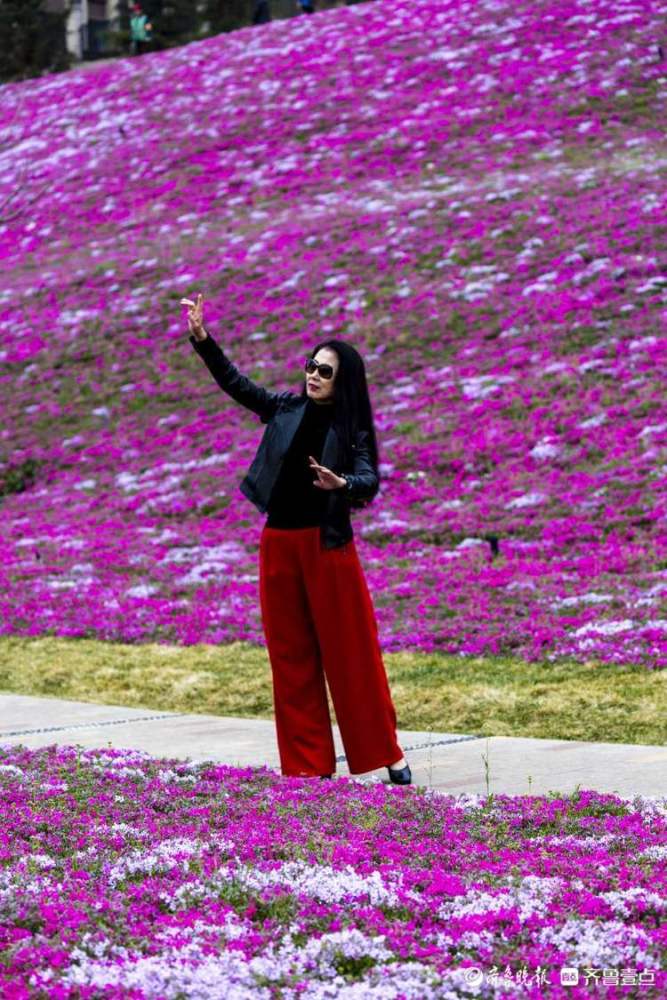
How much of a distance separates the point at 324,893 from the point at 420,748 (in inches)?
146

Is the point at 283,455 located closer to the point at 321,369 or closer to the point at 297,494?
the point at 297,494

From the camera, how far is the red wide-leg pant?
7406 millimetres

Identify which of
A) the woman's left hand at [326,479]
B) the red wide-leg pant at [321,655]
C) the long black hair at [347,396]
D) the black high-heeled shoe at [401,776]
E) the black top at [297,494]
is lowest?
the black high-heeled shoe at [401,776]

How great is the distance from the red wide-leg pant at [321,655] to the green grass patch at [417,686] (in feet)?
6.57

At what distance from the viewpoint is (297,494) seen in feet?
24.6

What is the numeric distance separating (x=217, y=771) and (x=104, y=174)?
31.5 meters

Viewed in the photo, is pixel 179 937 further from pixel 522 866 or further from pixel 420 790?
pixel 420 790

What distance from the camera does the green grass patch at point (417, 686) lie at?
9.50 m

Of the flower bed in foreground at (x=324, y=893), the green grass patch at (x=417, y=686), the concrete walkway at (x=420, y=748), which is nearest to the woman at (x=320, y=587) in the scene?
the concrete walkway at (x=420, y=748)

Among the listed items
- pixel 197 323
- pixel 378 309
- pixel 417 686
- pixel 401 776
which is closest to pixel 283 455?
pixel 197 323

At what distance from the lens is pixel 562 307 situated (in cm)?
2300

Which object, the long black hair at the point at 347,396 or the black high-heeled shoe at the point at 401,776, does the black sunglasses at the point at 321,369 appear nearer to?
the long black hair at the point at 347,396

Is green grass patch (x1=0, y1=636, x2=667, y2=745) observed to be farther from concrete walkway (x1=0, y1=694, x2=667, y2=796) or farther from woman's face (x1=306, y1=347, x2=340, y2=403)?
woman's face (x1=306, y1=347, x2=340, y2=403)

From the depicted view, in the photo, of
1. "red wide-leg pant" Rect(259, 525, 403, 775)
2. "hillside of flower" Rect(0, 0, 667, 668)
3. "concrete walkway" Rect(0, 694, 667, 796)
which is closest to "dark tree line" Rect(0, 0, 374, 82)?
"hillside of flower" Rect(0, 0, 667, 668)
